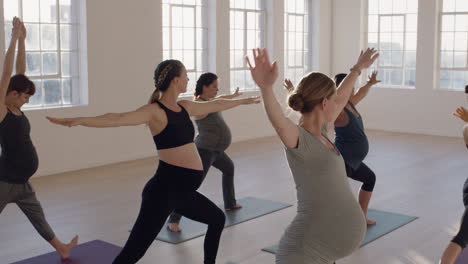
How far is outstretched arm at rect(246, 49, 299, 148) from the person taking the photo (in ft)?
6.48

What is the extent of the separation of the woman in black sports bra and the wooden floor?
2.92 ft

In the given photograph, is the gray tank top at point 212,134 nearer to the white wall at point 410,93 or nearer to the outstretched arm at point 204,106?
the outstretched arm at point 204,106

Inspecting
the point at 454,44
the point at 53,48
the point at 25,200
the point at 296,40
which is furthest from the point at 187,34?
the point at 25,200

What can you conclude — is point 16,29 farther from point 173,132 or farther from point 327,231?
point 327,231

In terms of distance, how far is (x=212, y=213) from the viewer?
3168 millimetres

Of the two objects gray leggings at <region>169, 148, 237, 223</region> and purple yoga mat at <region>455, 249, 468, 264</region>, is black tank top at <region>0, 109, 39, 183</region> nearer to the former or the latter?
gray leggings at <region>169, 148, 237, 223</region>

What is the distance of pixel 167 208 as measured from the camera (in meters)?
2.96

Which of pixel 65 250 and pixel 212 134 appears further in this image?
pixel 212 134

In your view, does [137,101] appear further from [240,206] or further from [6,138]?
[6,138]

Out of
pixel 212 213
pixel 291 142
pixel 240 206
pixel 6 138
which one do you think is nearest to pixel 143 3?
pixel 240 206

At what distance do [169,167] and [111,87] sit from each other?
469 centimetres

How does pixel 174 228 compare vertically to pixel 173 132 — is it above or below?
below

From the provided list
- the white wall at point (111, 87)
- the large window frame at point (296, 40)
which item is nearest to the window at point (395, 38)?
the large window frame at point (296, 40)

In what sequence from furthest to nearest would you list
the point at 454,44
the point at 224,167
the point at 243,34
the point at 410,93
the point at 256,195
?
the point at 410,93 → the point at 454,44 → the point at 243,34 → the point at 256,195 → the point at 224,167
